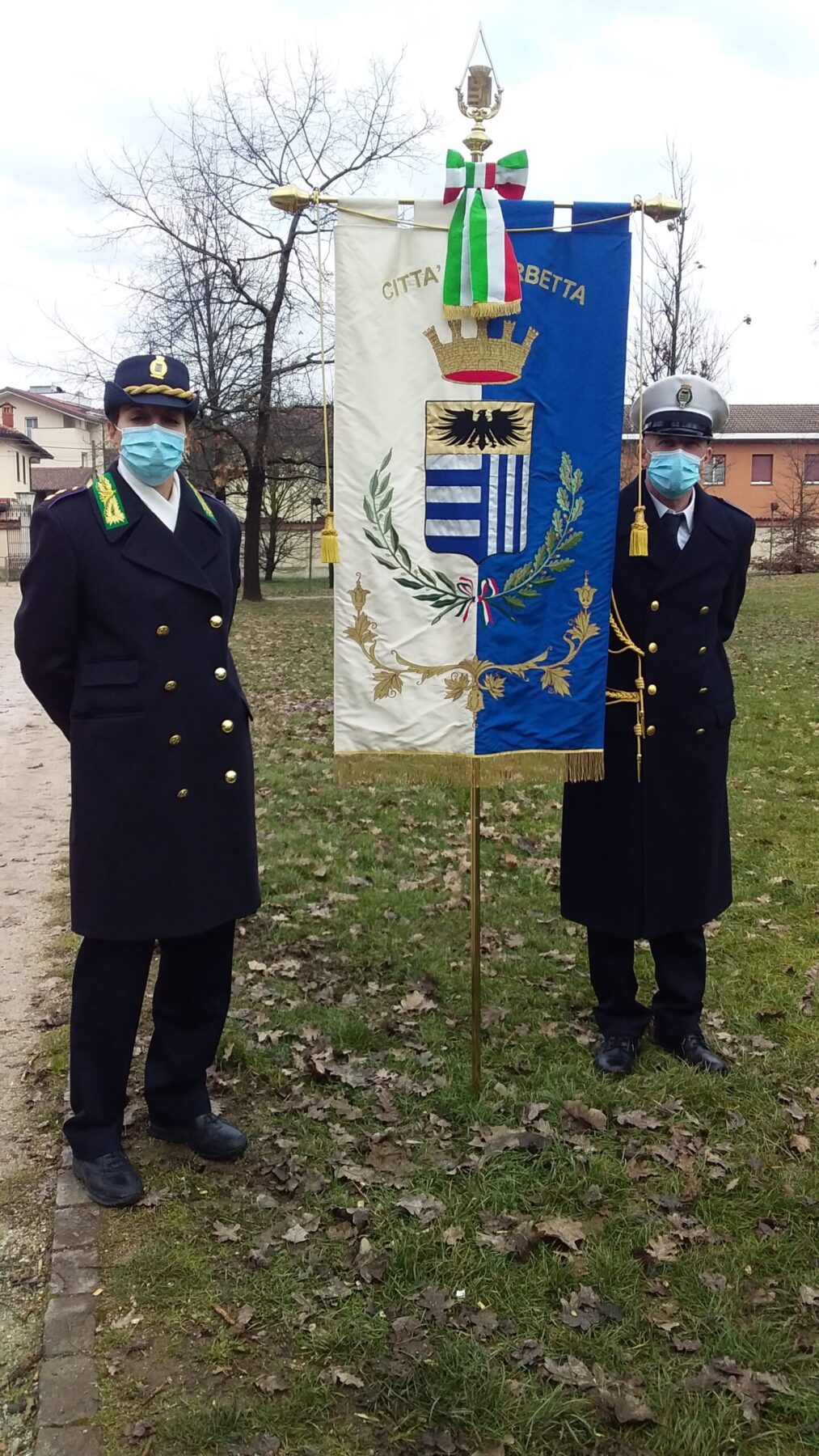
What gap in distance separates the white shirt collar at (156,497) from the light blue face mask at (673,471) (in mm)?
1638

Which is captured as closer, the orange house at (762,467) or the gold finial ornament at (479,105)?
the gold finial ornament at (479,105)

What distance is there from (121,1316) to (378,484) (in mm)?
2518

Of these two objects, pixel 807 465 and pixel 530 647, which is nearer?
pixel 530 647

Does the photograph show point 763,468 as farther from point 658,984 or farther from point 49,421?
point 658,984

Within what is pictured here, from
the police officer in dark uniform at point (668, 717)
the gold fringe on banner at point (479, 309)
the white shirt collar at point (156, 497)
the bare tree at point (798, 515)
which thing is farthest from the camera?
the bare tree at point (798, 515)

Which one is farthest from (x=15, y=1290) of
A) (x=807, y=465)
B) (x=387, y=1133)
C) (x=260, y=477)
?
(x=807, y=465)

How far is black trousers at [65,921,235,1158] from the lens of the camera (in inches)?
132

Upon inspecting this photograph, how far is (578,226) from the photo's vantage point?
11.4 ft

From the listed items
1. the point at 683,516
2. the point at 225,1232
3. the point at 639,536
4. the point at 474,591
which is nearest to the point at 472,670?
the point at 474,591

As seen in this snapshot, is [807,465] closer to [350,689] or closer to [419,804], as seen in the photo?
[419,804]

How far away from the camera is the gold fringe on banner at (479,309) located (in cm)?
343

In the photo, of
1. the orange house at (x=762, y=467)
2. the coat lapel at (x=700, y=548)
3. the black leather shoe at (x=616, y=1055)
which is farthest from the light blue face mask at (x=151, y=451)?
the orange house at (x=762, y=467)

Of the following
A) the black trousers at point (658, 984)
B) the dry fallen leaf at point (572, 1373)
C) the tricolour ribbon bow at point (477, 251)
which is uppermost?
the tricolour ribbon bow at point (477, 251)

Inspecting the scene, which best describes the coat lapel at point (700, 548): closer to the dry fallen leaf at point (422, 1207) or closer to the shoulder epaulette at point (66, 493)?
the shoulder epaulette at point (66, 493)
